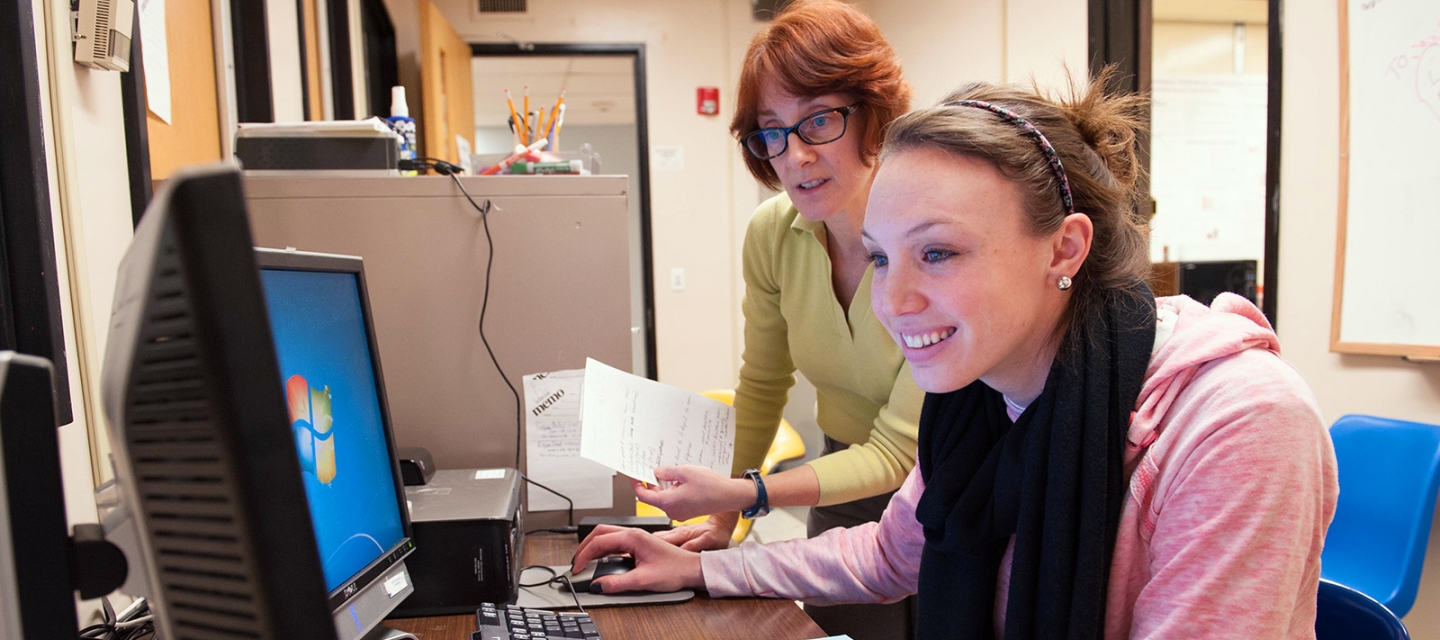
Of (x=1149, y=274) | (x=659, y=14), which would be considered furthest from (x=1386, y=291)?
(x=659, y=14)

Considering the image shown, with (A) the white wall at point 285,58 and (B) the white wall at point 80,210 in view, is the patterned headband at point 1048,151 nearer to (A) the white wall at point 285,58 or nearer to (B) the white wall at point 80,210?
(B) the white wall at point 80,210

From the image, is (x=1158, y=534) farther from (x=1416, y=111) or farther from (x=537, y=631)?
(x=1416, y=111)

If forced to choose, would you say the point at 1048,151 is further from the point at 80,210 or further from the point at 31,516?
the point at 80,210

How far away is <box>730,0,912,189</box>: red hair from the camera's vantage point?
4.06 ft

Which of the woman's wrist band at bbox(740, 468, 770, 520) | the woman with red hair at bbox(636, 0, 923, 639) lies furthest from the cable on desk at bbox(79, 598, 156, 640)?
the woman's wrist band at bbox(740, 468, 770, 520)

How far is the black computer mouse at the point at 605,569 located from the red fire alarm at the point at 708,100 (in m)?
3.66

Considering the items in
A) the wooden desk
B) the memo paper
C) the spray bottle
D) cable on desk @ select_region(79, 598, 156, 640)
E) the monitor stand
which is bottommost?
the wooden desk

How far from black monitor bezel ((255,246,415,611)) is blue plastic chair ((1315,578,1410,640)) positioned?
96 centimetres

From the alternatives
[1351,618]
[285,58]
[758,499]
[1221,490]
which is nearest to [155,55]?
[285,58]

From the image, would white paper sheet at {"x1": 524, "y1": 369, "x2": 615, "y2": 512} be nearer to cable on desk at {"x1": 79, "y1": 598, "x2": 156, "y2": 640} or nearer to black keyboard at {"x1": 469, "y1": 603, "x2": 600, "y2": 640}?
black keyboard at {"x1": 469, "y1": 603, "x2": 600, "y2": 640}

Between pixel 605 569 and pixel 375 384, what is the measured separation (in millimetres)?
387

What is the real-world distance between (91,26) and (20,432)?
902mm

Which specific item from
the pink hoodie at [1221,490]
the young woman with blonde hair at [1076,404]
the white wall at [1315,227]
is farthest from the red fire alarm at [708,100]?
the pink hoodie at [1221,490]

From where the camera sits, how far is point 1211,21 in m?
4.16
